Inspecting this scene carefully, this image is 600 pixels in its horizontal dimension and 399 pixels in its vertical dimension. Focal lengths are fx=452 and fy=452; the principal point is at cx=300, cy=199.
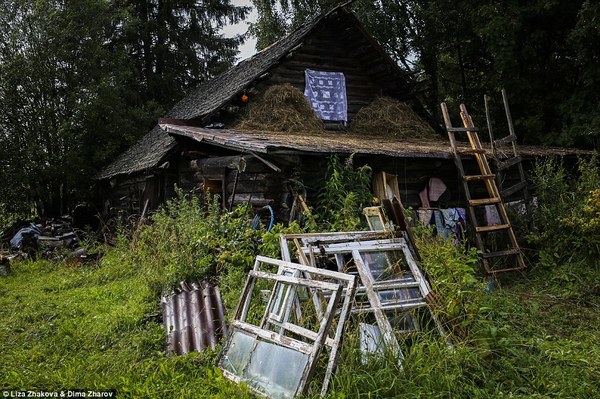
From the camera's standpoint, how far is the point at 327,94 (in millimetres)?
11828

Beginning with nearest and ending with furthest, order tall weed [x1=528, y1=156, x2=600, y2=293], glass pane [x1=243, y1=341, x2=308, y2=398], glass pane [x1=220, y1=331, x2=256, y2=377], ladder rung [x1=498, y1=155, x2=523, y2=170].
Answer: glass pane [x1=243, y1=341, x2=308, y2=398]
glass pane [x1=220, y1=331, x2=256, y2=377]
tall weed [x1=528, y1=156, x2=600, y2=293]
ladder rung [x1=498, y1=155, x2=523, y2=170]

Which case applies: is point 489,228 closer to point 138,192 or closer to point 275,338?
point 275,338

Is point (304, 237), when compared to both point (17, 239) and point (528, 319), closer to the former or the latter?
point (528, 319)

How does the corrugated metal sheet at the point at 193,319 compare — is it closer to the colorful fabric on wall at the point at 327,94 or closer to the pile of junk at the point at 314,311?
the pile of junk at the point at 314,311

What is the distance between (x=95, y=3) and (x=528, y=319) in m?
16.2

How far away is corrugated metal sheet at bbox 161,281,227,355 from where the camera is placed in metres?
4.60

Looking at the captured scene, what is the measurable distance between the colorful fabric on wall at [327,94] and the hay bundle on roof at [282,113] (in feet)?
1.86

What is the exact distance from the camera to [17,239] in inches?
464

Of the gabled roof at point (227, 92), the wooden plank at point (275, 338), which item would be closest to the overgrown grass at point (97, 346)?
the wooden plank at point (275, 338)

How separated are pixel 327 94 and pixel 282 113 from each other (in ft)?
6.42

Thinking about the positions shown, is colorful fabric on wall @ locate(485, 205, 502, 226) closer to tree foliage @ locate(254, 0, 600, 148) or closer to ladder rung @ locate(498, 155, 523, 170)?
ladder rung @ locate(498, 155, 523, 170)

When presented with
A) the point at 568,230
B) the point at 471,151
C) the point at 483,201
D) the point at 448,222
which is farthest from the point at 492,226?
the point at 471,151

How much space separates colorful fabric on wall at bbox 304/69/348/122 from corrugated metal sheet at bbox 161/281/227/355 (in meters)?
7.14

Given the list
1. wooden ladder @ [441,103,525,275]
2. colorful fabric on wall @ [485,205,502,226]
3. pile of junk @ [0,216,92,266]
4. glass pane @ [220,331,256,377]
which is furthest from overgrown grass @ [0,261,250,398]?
colorful fabric on wall @ [485,205,502,226]
